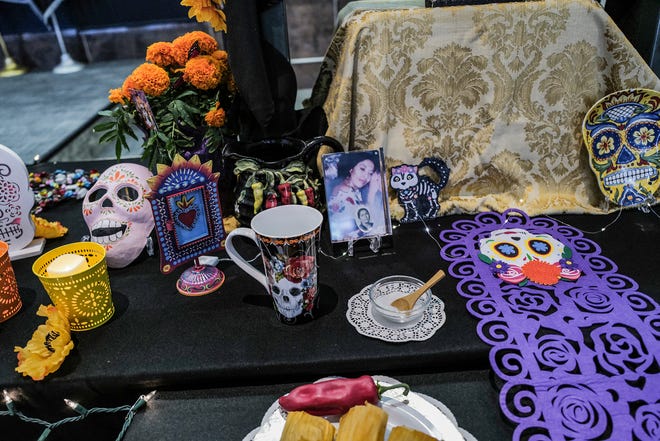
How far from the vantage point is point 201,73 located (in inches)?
44.0

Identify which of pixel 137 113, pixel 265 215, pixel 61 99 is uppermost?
pixel 137 113

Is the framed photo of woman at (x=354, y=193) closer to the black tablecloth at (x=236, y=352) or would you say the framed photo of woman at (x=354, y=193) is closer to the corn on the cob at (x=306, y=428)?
the black tablecloth at (x=236, y=352)

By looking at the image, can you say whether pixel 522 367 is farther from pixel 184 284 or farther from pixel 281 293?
pixel 184 284

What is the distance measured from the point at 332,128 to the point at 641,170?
748mm

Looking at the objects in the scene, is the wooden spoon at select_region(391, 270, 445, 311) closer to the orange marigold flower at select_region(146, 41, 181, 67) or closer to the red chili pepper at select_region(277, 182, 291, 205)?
the red chili pepper at select_region(277, 182, 291, 205)

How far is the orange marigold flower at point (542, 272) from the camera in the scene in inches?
38.6

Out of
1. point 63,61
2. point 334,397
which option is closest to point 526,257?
point 334,397

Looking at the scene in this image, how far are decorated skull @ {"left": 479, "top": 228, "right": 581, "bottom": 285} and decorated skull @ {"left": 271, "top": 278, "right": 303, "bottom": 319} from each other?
41 cm

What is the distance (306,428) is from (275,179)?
0.57 meters

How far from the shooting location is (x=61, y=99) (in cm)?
309

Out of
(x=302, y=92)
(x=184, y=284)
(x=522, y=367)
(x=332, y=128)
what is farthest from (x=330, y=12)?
(x=522, y=367)

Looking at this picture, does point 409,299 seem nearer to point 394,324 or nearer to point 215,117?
point 394,324

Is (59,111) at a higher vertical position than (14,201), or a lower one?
lower

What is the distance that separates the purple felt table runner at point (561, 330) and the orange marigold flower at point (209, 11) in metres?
0.69
